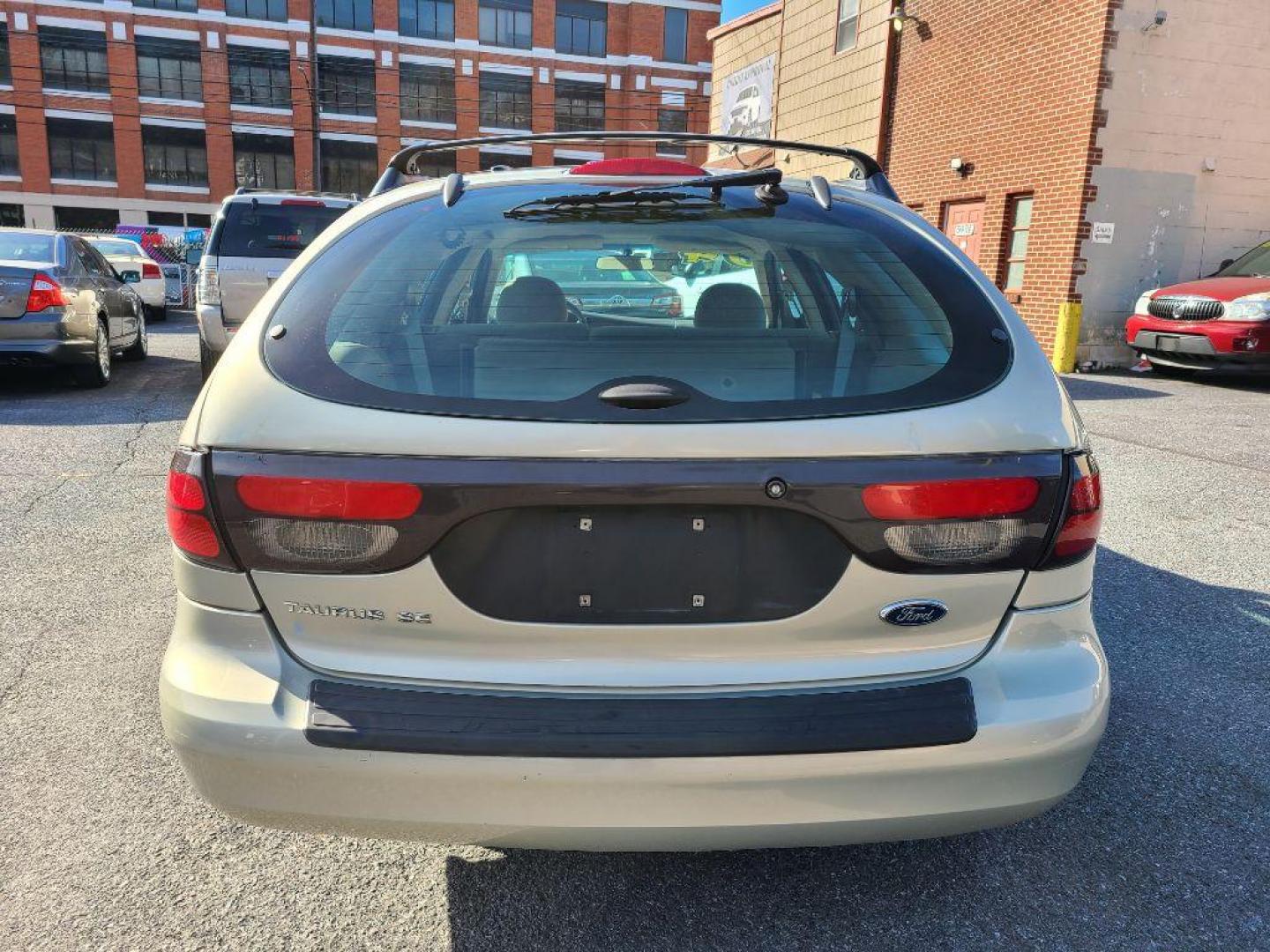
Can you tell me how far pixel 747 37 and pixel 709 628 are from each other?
998 inches

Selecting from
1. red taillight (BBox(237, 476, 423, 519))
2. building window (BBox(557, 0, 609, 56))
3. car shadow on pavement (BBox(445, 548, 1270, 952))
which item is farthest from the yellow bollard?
building window (BBox(557, 0, 609, 56))

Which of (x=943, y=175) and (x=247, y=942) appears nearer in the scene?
(x=247, y=942)

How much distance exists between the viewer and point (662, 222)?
223cm

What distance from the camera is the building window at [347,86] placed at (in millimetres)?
49344

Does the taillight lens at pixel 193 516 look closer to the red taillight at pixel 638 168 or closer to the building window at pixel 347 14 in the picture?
the red taillight at pixel 638 168

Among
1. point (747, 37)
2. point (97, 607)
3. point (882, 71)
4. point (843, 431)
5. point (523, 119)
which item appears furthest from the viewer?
point (523, 119)

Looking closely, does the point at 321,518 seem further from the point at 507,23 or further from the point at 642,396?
the point at 507,23

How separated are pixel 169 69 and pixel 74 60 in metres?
→ 4.17

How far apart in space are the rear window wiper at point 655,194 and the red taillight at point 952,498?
882 mm

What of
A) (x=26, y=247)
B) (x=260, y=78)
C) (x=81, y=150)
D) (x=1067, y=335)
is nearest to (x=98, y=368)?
(x=26, y=247)

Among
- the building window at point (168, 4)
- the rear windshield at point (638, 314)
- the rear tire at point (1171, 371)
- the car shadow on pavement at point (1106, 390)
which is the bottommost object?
the car shadow on pavement at point (1106, 390)

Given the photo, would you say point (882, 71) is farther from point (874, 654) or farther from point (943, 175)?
point (874, 654)

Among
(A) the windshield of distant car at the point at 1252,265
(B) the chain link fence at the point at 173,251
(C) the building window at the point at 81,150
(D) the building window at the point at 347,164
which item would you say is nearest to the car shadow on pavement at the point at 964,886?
(B) the chain link fence at the point at 173,251

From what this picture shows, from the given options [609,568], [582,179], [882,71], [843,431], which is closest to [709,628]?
[609,568]
